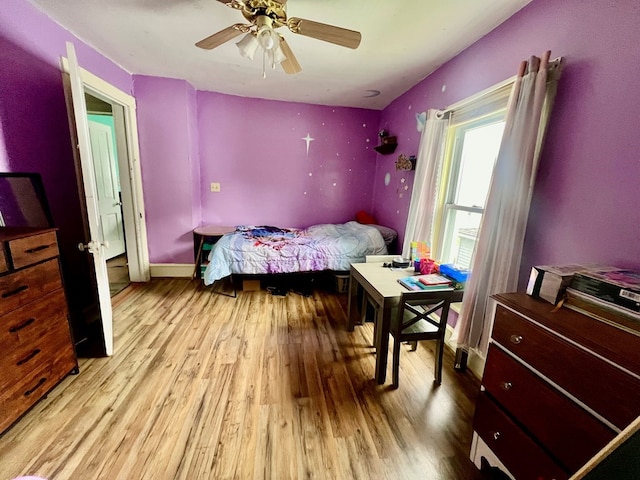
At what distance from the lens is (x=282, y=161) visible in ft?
12.5

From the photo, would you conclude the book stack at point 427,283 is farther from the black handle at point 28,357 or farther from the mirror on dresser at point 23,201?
the mirror on dresser at point 23,201

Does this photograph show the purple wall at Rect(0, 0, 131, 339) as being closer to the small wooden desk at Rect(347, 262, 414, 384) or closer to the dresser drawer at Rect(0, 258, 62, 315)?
the dresser drawer at Rect(0, 258, 62, 315)

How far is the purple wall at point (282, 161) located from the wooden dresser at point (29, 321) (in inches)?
92.5

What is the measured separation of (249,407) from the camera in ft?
5.01

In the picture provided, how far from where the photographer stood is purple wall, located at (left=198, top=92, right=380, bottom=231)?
3.61 meters

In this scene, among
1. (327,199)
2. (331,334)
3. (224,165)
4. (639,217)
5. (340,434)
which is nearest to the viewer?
(639,217)

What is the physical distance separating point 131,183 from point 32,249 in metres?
2.00

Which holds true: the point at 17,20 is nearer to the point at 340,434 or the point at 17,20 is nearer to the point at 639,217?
the point at 340,434

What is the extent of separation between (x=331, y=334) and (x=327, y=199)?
227 cm

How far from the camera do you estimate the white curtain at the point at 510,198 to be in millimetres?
1392

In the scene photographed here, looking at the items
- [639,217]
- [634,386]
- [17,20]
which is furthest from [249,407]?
[17,20]

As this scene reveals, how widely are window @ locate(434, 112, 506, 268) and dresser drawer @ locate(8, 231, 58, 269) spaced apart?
2766 mm

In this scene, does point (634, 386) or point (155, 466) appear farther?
point (155, 466)

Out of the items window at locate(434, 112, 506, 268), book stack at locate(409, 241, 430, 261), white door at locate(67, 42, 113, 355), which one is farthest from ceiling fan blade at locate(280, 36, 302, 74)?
book stack at locate(409, 241, 430, 261)
